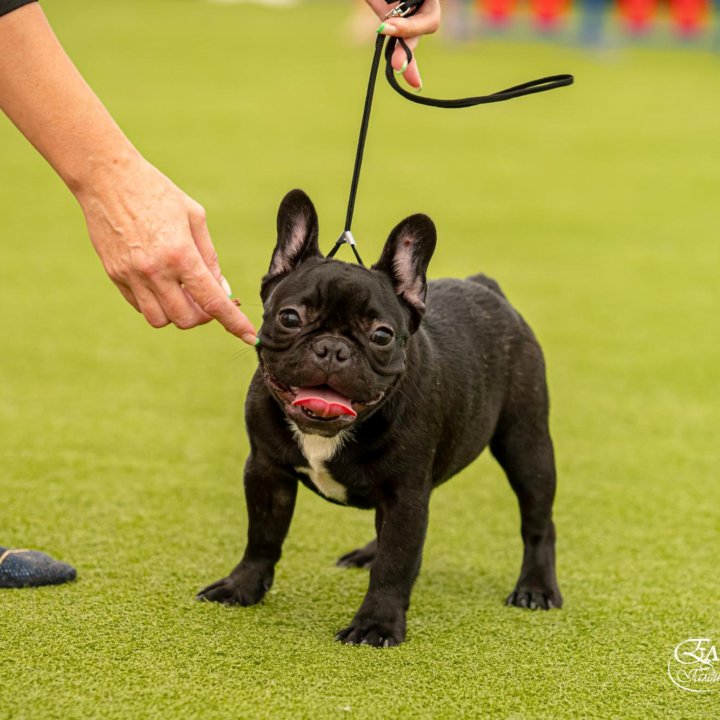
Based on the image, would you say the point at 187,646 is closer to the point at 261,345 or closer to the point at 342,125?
the point at 261,345

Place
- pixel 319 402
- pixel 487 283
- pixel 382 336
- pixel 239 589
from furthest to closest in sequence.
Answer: pixel 487 283 → pixel 239 589 → pixel 382 336 → pixel 319 402

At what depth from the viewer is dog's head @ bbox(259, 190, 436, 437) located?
2.86 meters

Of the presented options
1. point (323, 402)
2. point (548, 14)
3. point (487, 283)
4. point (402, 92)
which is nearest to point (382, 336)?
point (323, 402)

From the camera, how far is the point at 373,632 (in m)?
3.03

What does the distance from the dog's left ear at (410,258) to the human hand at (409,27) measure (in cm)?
39

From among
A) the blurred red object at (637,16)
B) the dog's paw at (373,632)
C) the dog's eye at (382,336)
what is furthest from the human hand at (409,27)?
the blurred red object at (637,16)

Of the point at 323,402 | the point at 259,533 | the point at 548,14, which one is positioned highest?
the point at 323,402

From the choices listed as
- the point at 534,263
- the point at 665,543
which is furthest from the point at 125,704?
the point at 534,263

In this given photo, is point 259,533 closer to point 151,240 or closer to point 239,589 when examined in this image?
point 239,589

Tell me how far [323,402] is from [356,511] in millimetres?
1464

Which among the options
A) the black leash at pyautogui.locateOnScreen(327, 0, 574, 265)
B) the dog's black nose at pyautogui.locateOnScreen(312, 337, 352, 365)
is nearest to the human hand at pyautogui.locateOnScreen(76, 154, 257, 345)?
the dog's black nose at pyautogui.locateOnScreen(312, 337, 352, 365)

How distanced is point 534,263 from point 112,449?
4.11 m

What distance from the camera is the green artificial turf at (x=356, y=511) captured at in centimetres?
282

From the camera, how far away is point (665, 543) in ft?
13.2
